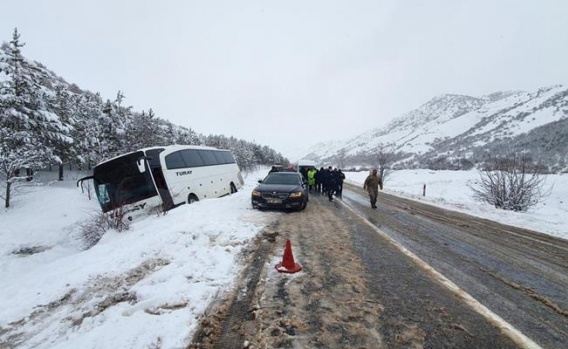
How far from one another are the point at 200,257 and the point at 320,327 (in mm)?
2941

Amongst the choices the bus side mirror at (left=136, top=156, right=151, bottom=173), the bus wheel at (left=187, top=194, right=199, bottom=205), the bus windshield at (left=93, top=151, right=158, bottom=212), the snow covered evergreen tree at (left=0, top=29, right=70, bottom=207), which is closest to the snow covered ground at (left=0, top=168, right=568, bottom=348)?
the bus windshield at (left=93, top=151, right=158, bottom=212)

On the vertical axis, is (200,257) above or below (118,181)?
below

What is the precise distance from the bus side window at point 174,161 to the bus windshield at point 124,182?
1.08 meters

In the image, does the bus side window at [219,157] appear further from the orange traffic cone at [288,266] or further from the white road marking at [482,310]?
the white road marking at [482,310]

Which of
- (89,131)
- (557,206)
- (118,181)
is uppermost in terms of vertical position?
(89,131)

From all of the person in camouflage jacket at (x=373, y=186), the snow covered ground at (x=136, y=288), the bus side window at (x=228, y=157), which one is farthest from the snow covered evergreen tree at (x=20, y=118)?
the person in camouflage jacket at (x=373, y=186)

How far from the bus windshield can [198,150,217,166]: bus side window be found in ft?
Answer: 15.2

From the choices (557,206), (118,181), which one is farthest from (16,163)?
(557,206)

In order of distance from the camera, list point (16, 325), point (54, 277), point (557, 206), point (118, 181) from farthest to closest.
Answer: point (557, 206) → point (118, 181) → point (54, 277) → point (16, 325)

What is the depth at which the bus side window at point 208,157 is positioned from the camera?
15.6m

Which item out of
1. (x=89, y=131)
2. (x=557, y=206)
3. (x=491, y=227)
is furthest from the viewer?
(x=89, y=131)

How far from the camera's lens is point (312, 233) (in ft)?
25.7

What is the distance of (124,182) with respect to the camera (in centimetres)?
1084

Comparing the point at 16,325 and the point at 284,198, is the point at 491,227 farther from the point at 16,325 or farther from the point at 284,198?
the point at 16,325
